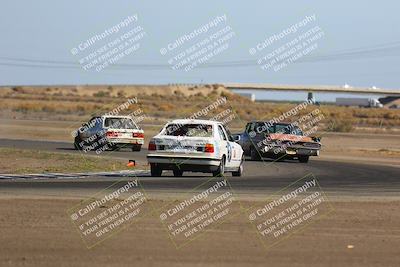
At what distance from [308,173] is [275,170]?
127 centimetres

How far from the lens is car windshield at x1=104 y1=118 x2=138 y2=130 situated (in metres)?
38.6

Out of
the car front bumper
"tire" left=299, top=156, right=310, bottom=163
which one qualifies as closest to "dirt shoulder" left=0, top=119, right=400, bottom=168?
"tire" left=299, top=156, right=310, bottom=163

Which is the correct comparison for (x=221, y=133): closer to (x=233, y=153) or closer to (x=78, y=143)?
(x=233, y=153)

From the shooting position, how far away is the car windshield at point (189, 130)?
24108 millimetres

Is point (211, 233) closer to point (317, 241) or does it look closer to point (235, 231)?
point (235, 231)

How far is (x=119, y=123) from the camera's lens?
39094mm

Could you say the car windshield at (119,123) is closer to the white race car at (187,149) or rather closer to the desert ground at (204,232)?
the desert ground at (204,232)

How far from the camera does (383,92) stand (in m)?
155

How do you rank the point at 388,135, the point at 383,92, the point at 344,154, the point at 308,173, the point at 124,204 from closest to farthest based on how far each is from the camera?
the point at 124,204
the point at 308,173
the point at 344,154
the point at 388,135
the point at 383,92

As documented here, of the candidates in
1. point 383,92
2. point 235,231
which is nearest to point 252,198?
point 235,231

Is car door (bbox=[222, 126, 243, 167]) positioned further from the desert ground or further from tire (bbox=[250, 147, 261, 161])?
tire (bbox=[250, 147, 261, 161])

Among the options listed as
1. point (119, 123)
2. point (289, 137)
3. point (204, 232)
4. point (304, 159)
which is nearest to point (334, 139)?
point (119, 123)

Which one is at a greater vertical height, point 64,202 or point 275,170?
point 64,202

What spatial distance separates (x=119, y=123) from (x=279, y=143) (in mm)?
7373
